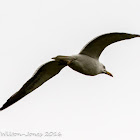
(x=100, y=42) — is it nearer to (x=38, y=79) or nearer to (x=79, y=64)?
(x=79, y=64)

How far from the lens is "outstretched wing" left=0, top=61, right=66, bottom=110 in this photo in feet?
44.0

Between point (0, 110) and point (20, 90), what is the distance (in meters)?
0.82

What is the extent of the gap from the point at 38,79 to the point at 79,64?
4.86 feet

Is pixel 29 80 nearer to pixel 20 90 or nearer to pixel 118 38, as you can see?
pixel 20 90

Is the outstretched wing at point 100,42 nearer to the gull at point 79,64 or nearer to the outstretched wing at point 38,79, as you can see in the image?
the gull at point 79,64

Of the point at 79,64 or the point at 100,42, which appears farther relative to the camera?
the point at 100,42

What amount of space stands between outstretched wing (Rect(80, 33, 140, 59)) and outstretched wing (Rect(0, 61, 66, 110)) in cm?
86

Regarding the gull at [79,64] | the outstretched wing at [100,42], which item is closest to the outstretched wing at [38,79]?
the gull at [79,64]

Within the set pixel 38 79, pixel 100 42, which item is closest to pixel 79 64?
pixel 100 42

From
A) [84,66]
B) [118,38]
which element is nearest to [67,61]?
[84,66]

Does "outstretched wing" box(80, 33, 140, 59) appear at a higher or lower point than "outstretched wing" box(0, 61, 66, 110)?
higher

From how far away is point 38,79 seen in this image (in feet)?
45.2

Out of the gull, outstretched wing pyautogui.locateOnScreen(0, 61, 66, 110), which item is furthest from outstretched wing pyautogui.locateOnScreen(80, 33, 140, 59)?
outstretched wing pyautogui.locateOnScreen(0, 61, 66, 110)

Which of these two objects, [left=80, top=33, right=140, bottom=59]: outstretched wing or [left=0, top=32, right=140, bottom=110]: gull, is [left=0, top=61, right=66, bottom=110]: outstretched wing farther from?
[left=80, top=33, right=140, bottom=59]: outstretched wing
